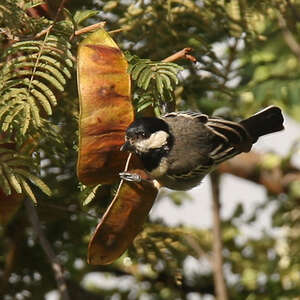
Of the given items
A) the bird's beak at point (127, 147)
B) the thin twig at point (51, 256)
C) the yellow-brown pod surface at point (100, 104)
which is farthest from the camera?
the thin twig at point (51, 256)

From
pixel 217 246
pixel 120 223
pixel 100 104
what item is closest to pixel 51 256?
pixel 120 223

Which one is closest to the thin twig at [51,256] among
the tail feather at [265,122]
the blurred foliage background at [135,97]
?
the blurred foliage background at [135,97]

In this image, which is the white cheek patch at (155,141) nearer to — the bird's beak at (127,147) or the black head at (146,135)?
the black head at (146,135)

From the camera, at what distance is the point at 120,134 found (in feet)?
6.86

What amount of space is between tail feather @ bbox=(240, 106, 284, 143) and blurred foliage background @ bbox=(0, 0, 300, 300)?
0.38ft

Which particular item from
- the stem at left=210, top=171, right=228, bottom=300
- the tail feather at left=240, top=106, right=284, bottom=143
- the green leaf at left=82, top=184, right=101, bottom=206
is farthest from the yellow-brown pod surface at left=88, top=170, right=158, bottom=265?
the stem at left=210, top=171, right=228, bottom=300

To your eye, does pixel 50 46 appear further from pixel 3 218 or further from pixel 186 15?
pixel 186 15

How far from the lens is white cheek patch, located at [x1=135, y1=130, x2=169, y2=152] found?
2.40 meters

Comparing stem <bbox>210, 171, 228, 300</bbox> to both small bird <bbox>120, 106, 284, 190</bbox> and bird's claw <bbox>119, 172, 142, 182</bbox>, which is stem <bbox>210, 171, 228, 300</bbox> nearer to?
small bird <bbox>120, 106, 284, 190</bbox>

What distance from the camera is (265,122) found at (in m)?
2.85

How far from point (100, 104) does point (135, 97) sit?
0.29m

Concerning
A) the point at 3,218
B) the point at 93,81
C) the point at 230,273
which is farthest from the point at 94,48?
the point at 230,273

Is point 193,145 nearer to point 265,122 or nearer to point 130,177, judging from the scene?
point 265,122

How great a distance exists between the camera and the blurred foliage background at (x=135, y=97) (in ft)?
7.04
